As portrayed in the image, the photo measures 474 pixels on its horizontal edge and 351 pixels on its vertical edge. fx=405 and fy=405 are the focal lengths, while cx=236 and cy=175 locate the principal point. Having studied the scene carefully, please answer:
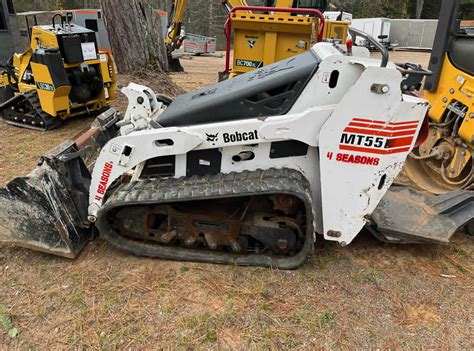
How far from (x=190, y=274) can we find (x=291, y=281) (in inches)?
28.5

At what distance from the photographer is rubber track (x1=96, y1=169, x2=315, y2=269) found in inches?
108

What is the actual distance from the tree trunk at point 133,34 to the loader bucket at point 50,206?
5.22 meters

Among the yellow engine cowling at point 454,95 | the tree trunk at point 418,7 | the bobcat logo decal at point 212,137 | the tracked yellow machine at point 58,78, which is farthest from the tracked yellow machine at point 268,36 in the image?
the tree trunk at point 418,7

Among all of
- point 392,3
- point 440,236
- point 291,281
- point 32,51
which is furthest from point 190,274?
point 392,3

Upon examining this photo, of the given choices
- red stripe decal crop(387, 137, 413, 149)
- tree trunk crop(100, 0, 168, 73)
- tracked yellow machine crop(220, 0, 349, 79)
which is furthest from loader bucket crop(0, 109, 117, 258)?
tree trunk crop(100, 0, 168, 73)

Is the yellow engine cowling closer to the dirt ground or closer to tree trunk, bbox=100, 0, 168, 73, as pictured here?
the dirt ground

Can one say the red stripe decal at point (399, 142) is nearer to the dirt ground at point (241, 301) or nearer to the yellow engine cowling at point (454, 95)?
the dirt ground at point (241, 301)

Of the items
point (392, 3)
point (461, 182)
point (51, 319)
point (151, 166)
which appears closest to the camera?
point (51, 319)

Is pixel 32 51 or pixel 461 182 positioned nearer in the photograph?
pixel 461 182

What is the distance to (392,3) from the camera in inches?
1214

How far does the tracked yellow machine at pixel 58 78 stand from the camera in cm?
595

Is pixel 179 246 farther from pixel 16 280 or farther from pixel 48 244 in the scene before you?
pixel 16 280

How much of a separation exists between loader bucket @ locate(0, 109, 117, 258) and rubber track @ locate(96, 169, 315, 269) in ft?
0.92

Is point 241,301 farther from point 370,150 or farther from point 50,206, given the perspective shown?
point 50,206
